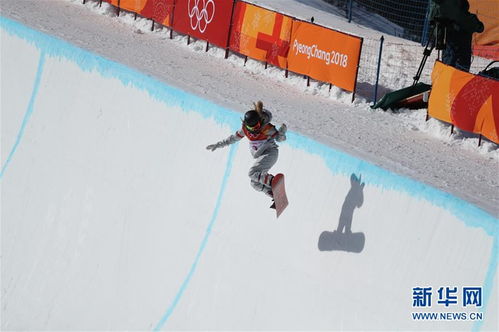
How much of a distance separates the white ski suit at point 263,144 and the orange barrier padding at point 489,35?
830 centimetres

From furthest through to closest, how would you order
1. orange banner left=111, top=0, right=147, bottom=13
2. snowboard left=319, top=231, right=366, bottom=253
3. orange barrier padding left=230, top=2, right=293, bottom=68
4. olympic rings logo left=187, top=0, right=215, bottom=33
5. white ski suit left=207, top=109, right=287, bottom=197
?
orange banner left=111, top=0, right=147, bottom=13 < olympic rings logo left=187, top=0, right=215, bottom=33 < orange barrier padding left=230, top=2, right=293, bottom=68 < snowboard left=319, top=231, right=366, bottom=253 < white ski suit left=207, top=109, right=287, bottom=197

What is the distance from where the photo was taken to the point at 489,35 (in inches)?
677

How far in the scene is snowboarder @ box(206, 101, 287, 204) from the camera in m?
9.65

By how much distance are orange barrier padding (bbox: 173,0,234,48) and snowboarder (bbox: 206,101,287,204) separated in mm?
6217

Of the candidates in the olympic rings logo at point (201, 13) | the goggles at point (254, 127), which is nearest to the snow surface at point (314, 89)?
the olympic rings logo at point (201, 13)

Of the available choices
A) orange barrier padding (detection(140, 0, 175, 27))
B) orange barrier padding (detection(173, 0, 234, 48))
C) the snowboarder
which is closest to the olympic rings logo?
orange barrier padding (detection(173, 0, 234, 48))

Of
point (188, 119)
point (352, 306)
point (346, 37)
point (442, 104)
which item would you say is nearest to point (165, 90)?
point (188, 119)

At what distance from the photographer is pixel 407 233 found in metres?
10.1

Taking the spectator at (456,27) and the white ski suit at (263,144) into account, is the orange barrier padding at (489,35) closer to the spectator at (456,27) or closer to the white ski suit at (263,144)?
the spectator at (456,27)

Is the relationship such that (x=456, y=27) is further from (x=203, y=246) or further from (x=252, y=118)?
(x=252, y=118)

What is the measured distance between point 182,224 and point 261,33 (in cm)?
440

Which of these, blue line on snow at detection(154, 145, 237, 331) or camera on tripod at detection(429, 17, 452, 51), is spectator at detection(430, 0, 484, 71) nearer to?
camera on tripod at detection(429, 17, 452, 51)

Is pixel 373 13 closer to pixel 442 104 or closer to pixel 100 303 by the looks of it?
pixel 442 104

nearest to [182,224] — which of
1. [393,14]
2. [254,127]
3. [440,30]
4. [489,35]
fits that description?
[254,127]
